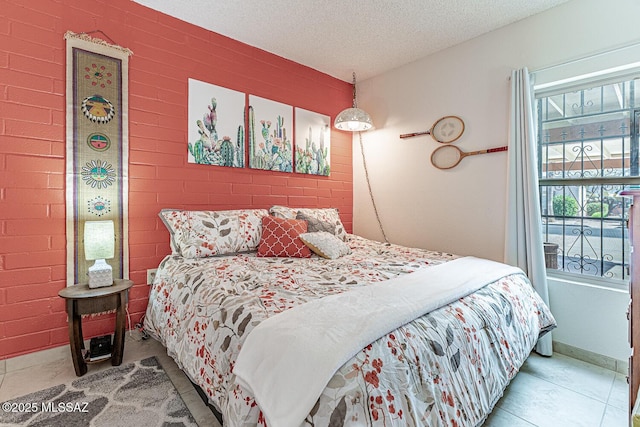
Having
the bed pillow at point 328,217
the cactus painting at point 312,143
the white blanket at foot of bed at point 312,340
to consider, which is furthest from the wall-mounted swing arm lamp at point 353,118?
the white blanket at foot of bed at point 312,340

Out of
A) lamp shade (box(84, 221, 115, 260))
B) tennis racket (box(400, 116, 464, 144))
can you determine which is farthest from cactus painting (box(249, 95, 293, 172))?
tennis racket (box(400, 116, 464, 144))

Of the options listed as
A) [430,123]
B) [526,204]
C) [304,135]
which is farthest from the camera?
[304,135]

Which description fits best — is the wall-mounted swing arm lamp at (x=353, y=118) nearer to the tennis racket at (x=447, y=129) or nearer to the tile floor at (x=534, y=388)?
the tennis racket at (x=447, y=129)

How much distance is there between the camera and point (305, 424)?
0.84 metres

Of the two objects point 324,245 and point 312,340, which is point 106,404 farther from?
point 324,245

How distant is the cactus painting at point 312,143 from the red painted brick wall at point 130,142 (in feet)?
0.59

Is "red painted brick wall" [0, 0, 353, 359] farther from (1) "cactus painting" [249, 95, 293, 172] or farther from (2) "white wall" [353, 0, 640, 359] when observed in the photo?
(2) "white wall" [353, 0, 640, 359]

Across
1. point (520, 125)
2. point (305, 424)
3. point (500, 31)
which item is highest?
point (500, 31)

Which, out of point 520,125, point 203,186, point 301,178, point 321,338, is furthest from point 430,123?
point 321,338

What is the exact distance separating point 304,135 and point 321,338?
8.87 feet

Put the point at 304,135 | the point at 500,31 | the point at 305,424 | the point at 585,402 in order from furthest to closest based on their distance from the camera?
1. the point at 304,135
2. the point at 500,31
3. the point at 585,402
4. the point at 305,424

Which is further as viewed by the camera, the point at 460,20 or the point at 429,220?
the point at 429,220

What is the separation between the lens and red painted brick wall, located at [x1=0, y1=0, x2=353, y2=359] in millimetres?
1901

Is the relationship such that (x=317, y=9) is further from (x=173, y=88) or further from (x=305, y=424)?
(x=305, y=424)
